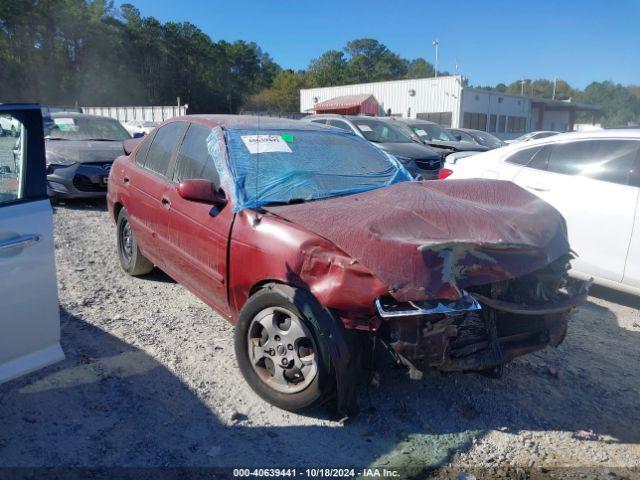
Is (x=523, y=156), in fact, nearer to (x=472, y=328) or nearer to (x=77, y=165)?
(x=472, y=328)

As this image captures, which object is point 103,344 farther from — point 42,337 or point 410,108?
point 410,108

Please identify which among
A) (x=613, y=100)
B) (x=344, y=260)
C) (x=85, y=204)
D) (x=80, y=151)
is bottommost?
(x=85, y=204)

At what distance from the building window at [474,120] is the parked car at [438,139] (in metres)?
19.2

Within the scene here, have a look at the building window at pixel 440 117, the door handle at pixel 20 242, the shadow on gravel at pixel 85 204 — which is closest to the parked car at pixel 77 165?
the shadow on gravel at pixel 85 204

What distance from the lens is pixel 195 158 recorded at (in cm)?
396

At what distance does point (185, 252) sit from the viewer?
383 cm

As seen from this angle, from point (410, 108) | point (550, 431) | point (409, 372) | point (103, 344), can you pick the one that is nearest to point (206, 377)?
point (103, 344)

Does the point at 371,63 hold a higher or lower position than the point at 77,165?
higher

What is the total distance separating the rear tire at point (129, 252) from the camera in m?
4.96

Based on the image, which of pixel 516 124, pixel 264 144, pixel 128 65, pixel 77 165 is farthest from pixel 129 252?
pixel 128 65

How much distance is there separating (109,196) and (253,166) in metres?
2.62

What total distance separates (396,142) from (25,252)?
372 inches

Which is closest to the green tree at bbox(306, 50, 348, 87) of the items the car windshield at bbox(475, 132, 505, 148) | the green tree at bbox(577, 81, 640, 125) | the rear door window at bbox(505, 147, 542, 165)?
the green tree at bbox(577, 81, 640, 125)

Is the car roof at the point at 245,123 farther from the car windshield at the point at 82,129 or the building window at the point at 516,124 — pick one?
the building window at the point at 516,124
